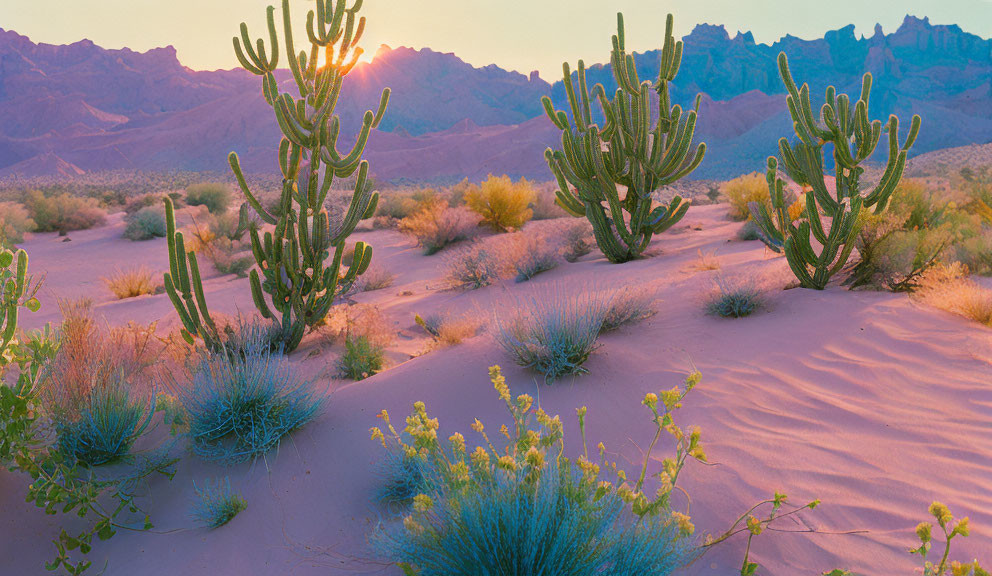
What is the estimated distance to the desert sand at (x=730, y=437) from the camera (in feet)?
10.7

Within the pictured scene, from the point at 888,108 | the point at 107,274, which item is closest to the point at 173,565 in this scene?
the point at 107,274

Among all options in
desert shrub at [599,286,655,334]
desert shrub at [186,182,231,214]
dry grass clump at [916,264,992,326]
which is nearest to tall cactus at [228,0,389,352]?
desert shrub at [599,286,655,334]

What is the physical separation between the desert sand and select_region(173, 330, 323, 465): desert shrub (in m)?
0.13

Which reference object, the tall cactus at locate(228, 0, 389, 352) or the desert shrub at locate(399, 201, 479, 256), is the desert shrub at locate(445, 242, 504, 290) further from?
the desert shrub at locate(399, 201, 479, 256)

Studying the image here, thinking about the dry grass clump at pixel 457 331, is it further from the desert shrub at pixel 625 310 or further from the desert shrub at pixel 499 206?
the desert shrub at pixel 499 206

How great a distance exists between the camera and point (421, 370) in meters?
5.27

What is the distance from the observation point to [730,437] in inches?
156

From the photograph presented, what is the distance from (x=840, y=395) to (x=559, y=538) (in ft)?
10.0

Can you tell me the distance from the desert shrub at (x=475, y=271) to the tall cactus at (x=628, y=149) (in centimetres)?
153

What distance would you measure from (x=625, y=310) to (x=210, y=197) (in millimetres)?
21843

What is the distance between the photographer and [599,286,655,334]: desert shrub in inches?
223

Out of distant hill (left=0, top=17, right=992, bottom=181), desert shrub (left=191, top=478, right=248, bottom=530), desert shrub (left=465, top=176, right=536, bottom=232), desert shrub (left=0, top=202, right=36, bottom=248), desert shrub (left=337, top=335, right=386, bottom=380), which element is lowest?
desert shrub (left=191, top=478, right=248, bottom=530)

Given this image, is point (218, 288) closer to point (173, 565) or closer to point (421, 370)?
point (421, 370)

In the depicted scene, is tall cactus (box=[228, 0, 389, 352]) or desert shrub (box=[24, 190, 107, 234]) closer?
tall cactus (box=[228, 0, 389, 352])
